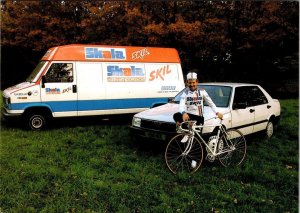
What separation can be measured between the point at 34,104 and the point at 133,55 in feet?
11.1

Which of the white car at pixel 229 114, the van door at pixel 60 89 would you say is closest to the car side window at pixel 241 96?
the white car at pixel 229 114

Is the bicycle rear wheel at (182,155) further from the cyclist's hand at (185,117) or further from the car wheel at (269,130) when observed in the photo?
the car wheel at (269,130)

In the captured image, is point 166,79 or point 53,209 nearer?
point 53,209

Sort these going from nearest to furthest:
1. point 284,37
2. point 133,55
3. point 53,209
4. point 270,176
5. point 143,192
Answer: point 53,209 → point 143,192 → point 270,176 → point 133,55 → point 284,37

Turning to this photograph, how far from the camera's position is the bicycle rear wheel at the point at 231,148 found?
670 centimetres

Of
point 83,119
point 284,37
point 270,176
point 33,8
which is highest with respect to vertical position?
point 33,8

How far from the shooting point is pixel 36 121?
9.55 meters

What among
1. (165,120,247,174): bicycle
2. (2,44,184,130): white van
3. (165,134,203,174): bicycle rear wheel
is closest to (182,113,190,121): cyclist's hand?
(165,120,247,174): bicycle

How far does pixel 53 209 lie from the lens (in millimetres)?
4734

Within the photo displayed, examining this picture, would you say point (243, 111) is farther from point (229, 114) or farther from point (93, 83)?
point (93, 83)

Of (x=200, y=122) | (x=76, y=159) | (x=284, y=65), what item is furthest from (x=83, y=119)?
(x=284, y=65)

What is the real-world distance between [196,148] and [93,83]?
4710 mm

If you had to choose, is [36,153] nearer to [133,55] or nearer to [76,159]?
[76,159]

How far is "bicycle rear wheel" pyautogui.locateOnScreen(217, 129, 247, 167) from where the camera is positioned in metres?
6.70
